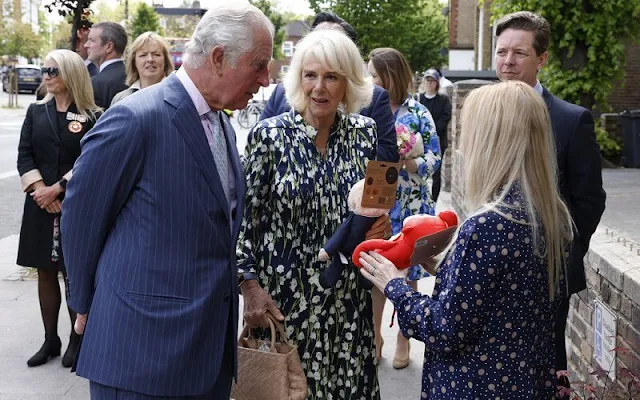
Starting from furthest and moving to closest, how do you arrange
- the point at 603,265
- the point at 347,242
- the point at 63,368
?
the point at 63,368, the point at 603,265, the point at 347,242

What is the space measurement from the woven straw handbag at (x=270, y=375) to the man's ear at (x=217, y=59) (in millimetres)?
1125

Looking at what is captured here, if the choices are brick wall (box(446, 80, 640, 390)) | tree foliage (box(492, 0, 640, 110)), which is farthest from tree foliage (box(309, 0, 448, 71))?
brick wall (box(446, 80, 640, 390))

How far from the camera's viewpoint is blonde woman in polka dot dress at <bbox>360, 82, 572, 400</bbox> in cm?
269

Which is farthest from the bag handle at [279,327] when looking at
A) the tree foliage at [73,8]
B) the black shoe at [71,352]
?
the tree foliage at [73,8]

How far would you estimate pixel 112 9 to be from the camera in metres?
87.9

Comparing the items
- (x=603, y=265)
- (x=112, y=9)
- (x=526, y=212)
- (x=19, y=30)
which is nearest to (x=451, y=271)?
(x=526, y=212)

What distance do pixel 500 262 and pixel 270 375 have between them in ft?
3.79

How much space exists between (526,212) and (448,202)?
1138 cm

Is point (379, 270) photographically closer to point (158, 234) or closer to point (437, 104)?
point (158, 234)

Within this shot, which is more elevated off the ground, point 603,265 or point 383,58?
point 383,58

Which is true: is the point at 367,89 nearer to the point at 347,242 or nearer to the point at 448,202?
the point at 347,242

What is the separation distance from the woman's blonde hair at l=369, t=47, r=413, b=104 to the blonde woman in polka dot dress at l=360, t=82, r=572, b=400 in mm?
3257

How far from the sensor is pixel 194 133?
9.41 ft

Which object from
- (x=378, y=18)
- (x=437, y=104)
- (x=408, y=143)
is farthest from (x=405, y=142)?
(x=378, y=18)
